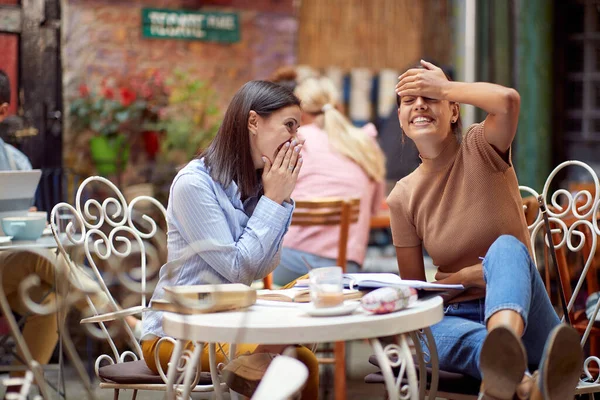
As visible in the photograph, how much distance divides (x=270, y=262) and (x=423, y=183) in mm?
485

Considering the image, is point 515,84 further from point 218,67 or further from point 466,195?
point 466,195

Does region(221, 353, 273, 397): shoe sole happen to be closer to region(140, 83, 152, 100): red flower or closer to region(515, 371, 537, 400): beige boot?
region(515, 371, 537, 400): beige boot

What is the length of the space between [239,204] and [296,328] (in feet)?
2.54

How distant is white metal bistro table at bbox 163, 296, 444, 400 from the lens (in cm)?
183

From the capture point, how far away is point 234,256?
7.78ft

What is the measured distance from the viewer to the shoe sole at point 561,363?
1924mm

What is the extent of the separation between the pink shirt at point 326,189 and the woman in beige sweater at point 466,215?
1369 millimetres

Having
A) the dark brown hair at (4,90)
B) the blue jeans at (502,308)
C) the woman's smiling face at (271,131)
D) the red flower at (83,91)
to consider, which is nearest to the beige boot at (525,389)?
the blue jeans at (502,308)

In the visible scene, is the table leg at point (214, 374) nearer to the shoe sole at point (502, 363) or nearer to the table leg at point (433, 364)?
the table leg at point (433, 364)

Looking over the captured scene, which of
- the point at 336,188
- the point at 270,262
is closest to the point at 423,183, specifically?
the point at 270,262

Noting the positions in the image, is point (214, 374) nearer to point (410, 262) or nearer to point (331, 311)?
point (331, 311)

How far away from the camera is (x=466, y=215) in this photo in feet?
8.12

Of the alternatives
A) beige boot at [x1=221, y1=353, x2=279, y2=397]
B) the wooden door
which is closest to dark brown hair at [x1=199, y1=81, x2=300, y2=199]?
beige boot at [x1=221, y1=353, x2=279, y2=397]

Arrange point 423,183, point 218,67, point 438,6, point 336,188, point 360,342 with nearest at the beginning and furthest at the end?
point 423,183 → point 336,188 → point 360,342 → point 218,67 → point 438,6
